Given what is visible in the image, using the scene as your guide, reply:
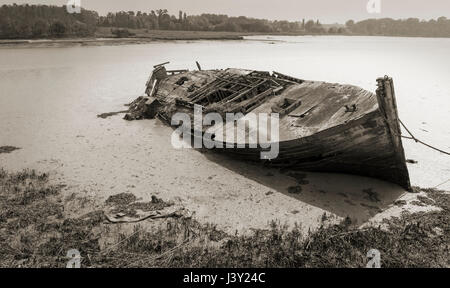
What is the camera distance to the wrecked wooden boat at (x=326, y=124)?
7.98 meters

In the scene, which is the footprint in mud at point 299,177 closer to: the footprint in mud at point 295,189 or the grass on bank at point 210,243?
the footprint in mud at point 295,189

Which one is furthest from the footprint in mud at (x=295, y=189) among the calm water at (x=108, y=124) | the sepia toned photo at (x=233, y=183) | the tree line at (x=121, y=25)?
the tree line at (x=121, y=25)

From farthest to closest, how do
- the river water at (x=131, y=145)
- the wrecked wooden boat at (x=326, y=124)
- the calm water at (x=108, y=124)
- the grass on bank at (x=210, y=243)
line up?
the calm water at (x=108, y=124) → the river water at (x=131, y=145) → the wrecked wooden boat at (x=326, y=124) → the grass on bank at (x=210, y=243)

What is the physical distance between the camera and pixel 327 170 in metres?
9.66

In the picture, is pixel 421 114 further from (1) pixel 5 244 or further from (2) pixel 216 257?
(1) pixel 5 244

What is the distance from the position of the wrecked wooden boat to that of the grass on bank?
1.63 m

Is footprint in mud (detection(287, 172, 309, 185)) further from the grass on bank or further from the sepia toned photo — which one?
the grass on bank

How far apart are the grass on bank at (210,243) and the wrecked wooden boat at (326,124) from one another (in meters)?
1.63

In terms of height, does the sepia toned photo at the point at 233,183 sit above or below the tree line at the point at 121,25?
below

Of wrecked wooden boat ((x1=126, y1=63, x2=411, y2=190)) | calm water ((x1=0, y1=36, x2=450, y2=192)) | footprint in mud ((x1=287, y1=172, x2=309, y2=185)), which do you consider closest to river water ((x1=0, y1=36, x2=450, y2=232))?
calm water ((x1=0, y1=36, x2=450, y2=192))

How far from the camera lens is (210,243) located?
285 inches

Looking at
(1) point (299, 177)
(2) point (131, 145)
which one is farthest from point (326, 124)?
(2) point (131, 145)

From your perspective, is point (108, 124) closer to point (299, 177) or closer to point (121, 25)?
point (299, 177)

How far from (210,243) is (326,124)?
424 cm
